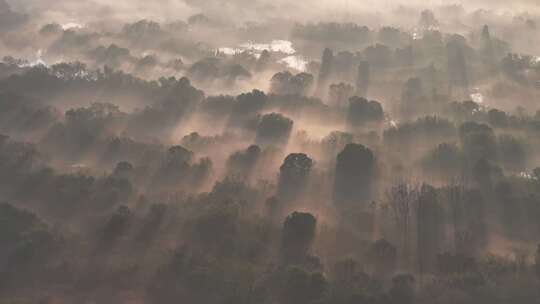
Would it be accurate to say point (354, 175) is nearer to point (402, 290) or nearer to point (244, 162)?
point (244, 162)

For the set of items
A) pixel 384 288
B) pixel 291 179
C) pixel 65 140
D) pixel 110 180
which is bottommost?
pixel 384 288

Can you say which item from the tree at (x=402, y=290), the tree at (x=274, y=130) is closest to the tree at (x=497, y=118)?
the tree at (x=274, y=130)

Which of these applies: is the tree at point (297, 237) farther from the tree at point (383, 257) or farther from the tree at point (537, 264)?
the tree at point (537, 264)

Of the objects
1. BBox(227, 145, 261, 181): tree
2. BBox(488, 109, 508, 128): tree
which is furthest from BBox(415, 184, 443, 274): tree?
BBox(488, 109, 508, 128): tree

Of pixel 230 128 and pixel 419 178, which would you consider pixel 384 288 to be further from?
pixel 230 128

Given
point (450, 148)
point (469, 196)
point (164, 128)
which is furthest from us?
point (164, 128)

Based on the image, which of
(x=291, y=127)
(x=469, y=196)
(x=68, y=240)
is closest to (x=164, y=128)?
(x=291, y=127)
